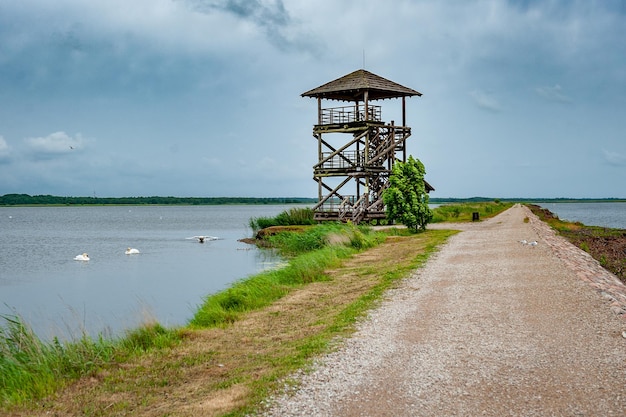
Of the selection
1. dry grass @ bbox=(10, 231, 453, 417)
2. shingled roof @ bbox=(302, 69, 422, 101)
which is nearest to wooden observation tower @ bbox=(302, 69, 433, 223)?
Answer: shingled roof @ bbox=(302, 69, 422, 101)

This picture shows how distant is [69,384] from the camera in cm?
929

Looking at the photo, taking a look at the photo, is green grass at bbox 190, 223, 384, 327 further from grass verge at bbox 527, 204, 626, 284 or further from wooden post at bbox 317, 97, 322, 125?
wooden post at bbox 317, 97, 322, 125

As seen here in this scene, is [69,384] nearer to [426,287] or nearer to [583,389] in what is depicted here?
[583,389]

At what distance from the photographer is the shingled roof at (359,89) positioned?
42219 millimetres

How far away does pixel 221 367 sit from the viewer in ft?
31.6

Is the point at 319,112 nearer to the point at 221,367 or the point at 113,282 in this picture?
the point at 113,282

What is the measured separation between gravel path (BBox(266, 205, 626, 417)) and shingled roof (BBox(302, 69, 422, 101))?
94.1 ft

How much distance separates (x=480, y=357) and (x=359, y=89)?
34459mm

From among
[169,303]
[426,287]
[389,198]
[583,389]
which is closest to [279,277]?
[169,303]

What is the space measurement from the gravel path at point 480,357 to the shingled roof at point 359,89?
28.7m

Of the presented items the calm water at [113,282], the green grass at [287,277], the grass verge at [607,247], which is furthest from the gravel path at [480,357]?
the grass verge at [607,247]

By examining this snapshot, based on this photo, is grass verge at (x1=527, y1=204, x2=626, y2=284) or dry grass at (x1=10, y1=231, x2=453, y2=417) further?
grass verge at (x1=527, y1=204, x2=626, y2=284)

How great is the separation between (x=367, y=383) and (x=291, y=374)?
3.53 feet

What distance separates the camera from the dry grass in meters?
7.91
